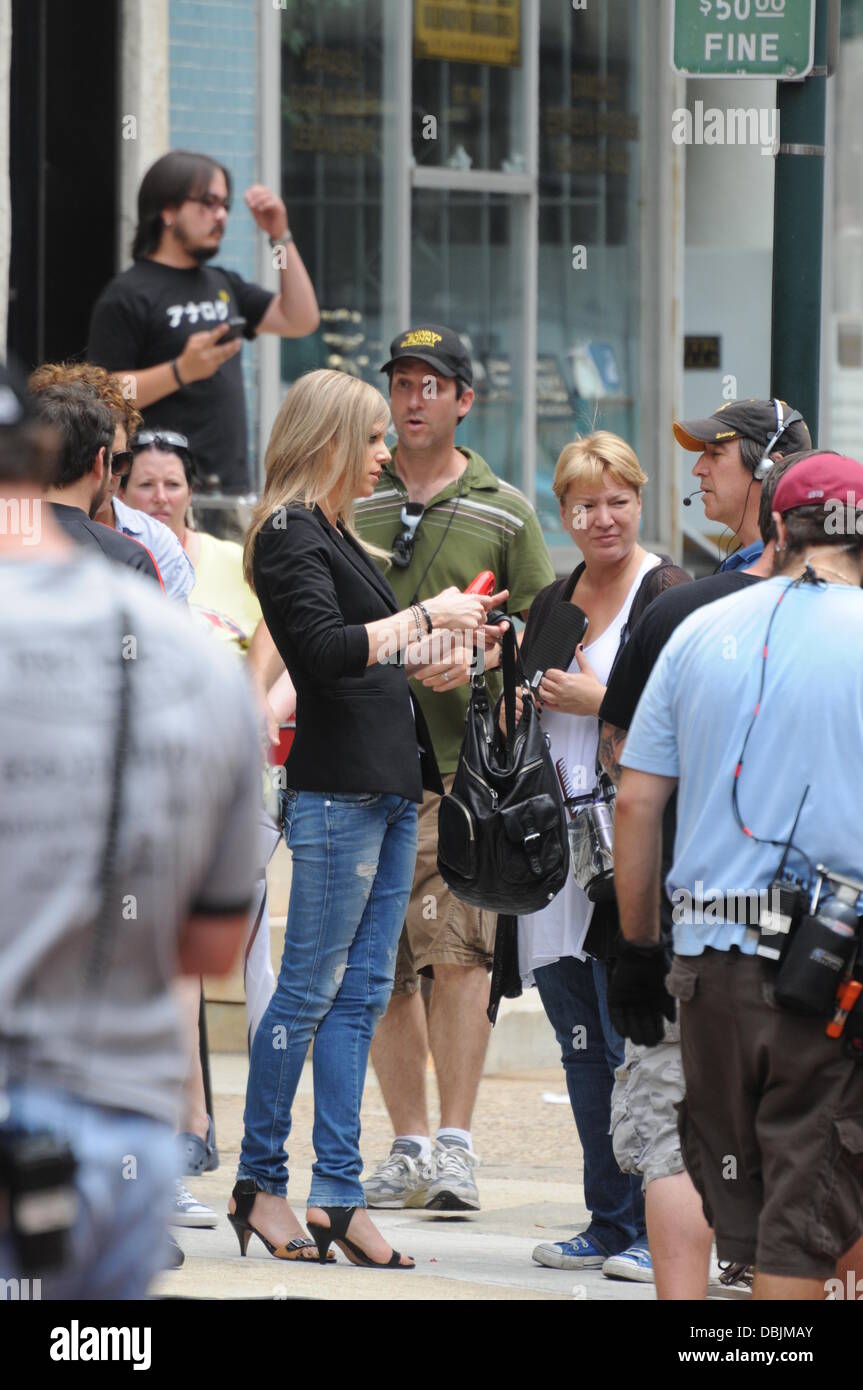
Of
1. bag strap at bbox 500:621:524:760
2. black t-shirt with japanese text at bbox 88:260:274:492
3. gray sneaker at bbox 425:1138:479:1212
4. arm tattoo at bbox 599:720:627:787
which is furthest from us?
black t-shirt with japanese text at bbox 88:260:274:492

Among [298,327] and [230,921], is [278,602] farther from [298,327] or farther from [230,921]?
[298,327]

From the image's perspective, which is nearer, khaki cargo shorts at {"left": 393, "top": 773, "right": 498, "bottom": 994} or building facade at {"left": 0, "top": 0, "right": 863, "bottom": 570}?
khaki cargo shorts at {"left": 393, "top": 773, "right": 498, "bottom": 994}

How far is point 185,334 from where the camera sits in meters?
8.01

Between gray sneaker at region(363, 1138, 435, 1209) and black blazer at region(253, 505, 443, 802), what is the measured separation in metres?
1.42

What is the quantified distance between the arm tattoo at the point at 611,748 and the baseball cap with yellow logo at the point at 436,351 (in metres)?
1.62

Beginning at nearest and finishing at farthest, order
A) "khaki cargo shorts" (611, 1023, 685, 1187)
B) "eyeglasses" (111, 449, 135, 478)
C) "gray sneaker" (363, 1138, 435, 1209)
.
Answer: "khaki cargo shorts" (611, 1023, 685, 1187)
"eyeglasses" (111, 449, 135, 478)
"gray sneaker" (363, 1138, 435, 1209)

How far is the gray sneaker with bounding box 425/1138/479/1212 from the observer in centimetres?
618

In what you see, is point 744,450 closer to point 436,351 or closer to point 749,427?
point 749,427

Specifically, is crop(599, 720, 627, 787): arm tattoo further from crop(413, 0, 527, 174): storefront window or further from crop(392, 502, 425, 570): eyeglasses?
crop(413, 0, 527, 174): storefront window

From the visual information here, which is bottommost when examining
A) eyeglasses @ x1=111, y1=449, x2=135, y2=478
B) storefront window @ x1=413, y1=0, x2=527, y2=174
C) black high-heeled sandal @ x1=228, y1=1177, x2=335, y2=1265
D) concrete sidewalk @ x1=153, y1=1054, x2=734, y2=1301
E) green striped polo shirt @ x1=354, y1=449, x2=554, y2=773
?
concrete sidewalk @ x1=153, y1=1054, x2=734, y2=1301

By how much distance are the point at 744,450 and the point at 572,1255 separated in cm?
205

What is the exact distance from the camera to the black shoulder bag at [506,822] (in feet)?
17.5

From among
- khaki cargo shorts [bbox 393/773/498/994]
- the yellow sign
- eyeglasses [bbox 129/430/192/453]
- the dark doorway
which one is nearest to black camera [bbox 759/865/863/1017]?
khaki cargo shorts [bbox 393/773/498/994]

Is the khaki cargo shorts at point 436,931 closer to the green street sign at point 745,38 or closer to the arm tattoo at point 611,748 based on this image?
the arm tattoo at point 611,748
